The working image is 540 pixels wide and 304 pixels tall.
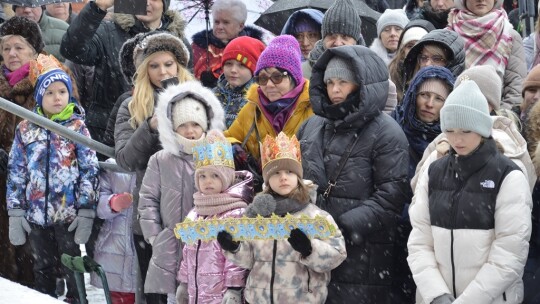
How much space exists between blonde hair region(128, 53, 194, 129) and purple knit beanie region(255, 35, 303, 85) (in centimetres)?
92

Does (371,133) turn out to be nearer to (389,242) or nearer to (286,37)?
(389,242)

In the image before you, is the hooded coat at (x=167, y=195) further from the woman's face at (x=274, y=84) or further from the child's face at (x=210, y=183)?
the child's face at (x=210, y=183)

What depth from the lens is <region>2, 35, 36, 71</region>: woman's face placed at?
341 inches

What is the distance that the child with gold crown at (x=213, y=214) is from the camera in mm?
5922

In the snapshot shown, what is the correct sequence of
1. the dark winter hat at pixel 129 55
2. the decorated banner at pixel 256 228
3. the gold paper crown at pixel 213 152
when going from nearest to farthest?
the decorated banner at pixel 256 228 → the gold paper crown at pixel 213 152 → the dark winter hat at pixel 129 55

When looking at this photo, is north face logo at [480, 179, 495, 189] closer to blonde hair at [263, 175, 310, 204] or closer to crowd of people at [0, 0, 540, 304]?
crowd of people at [0, 0, 540, 304]

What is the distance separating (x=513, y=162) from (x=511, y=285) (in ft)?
2.03

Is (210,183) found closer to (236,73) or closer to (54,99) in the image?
(236,73)

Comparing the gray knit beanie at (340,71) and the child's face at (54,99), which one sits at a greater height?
the gray knit beanie at (340,71)

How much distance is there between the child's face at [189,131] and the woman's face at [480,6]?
2.20 m

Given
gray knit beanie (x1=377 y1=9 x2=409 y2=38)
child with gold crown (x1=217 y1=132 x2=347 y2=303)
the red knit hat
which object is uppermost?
the red knit hat

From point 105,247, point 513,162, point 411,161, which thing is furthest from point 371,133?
point 105,247

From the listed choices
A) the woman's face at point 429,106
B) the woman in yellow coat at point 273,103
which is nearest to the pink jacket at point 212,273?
the woman in yellow coat at point 273,103

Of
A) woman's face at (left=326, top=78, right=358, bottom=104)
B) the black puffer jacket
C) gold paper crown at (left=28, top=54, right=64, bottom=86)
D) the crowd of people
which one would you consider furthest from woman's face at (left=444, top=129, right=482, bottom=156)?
gold paper crown at (left=28, top=54, right=64, bottom=86)
